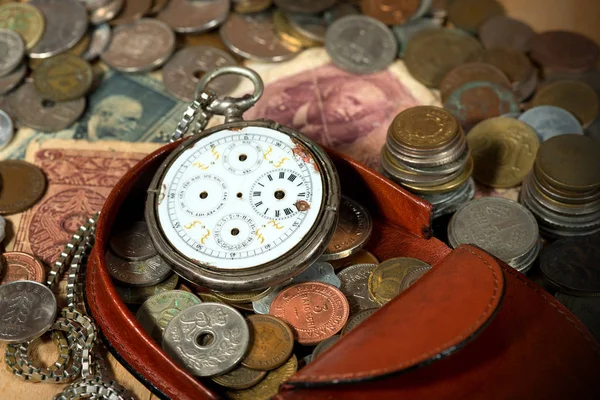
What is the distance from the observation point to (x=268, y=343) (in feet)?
7.84

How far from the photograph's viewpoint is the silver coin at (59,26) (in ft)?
12.2

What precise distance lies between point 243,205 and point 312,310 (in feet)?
1.31

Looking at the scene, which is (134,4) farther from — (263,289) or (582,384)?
(582,384)

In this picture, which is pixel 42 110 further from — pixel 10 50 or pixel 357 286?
pixel 357 286

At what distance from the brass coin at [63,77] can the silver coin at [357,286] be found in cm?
165

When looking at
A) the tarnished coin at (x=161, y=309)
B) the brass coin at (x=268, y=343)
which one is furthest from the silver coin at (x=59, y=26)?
the brass coin at (x=268, y=343)

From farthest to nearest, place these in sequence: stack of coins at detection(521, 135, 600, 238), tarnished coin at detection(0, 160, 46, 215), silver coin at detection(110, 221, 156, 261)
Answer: tarnished coin at detection(0, 160, 46, 215)
stack of coins at detection(521, 135, 600, 238)
silver coin at detection(110, 221, 156, 261)

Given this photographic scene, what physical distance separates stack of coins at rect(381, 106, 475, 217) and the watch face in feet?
1.50

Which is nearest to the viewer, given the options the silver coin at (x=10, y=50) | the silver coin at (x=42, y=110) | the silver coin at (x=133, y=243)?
the silver coin at (x=133, y=243)

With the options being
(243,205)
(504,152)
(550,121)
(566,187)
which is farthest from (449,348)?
(550,121)

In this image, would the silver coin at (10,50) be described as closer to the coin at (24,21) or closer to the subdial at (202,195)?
the coin at (24,21)

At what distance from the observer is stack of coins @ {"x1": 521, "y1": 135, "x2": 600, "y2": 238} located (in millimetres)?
2900

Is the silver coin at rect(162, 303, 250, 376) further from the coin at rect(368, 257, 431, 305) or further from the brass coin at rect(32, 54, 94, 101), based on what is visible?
the brass coin at rect(32, 54, 94, 101)

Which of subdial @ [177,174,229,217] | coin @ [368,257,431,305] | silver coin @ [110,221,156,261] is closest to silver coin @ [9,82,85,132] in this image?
silver coin @ [110,221,156,261]
